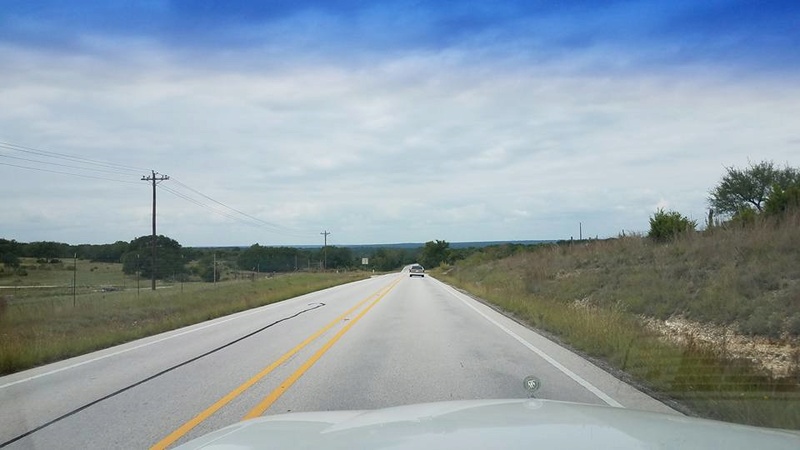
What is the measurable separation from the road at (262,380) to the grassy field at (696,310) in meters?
0.67

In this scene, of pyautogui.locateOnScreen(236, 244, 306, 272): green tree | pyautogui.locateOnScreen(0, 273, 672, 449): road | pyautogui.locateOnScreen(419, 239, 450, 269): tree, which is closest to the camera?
pyautogui.locateOnScreen(0, 273, 672, 449): road

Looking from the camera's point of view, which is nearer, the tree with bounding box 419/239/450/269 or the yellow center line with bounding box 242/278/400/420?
the yellow center line with bounding box 242/278/400/420

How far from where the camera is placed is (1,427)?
7.79 meters

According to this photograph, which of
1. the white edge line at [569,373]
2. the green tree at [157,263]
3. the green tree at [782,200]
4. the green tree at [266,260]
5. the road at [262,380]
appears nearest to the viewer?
the road at [262,380]

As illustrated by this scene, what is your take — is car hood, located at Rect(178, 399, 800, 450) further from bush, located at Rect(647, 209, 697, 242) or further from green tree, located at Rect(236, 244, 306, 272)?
green tree, located at Rect(236, 244, 306, 272)

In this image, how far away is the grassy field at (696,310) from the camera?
8297 mm

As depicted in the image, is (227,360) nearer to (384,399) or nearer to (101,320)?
(384,399)

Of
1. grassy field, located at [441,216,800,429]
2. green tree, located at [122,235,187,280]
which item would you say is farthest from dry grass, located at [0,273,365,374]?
green tree, located at [122,235,187,280]

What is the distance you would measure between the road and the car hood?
2132 mm

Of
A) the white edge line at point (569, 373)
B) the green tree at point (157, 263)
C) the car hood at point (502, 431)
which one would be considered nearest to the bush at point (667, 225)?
the white edge line at point (569, 373)

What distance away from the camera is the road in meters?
7.76

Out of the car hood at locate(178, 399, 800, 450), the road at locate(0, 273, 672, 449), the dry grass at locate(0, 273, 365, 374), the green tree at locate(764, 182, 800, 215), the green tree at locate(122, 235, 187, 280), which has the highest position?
the green tree at locate(764, 182, 800, 215)

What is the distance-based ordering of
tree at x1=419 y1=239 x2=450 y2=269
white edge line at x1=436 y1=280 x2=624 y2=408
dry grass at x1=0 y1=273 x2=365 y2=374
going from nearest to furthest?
white edge line at x1=436 y1=280 x2=624 y2=408 < dry grass at x1=0 y1=273 x2=365 y2=374 < tree at x1=419 y1=239 x2=450 y2=269

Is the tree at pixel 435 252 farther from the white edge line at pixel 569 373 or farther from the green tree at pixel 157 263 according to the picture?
the white edge line at pixel 569 373
